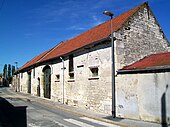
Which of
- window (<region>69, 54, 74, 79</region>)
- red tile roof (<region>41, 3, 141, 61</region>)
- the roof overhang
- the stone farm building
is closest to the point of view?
the roof overhang

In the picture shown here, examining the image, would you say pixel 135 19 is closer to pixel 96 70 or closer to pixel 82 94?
pixel 96 70

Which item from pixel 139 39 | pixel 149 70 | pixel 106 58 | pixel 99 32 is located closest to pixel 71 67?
pixel 99 32

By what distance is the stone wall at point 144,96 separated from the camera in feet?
32.2

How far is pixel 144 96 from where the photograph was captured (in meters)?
10.8

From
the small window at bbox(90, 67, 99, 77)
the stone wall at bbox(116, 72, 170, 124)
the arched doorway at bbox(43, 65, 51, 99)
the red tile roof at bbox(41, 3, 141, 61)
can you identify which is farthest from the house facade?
the arched doorway at bbox(43, 65, 51, 99)

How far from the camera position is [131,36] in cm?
1363

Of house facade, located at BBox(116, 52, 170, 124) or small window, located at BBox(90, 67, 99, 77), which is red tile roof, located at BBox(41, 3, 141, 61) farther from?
house facade, located at BBox(116, 52, 170, 124)

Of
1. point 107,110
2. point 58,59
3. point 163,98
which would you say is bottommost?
point 107,110

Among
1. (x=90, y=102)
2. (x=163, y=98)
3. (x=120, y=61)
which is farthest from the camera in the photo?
(x=90, y=102)

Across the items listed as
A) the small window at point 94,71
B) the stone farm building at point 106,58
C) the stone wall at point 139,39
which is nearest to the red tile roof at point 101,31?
the stone farm building at point 106,58

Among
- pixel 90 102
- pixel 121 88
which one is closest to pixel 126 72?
pixel 121 88

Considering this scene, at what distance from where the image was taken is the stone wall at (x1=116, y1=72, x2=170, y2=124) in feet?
32.2

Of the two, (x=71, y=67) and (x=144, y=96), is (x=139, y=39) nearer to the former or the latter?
(x=144, y=96)

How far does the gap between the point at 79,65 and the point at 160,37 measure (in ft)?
22.0
